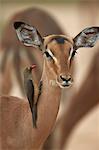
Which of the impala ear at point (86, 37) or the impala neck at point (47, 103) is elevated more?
the impala ear at point (86, 37)

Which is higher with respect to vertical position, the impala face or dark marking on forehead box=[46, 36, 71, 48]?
dark marking on forehead box=[46, 36, 71, 48]

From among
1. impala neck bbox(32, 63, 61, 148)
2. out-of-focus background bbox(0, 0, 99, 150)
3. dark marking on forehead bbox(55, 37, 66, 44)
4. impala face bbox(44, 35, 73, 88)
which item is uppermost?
dark marking on forehead bbox(55, 37, 66, 44)

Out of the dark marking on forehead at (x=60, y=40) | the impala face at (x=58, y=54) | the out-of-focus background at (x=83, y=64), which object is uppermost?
the dark marking on forehead at (x=60, y=40)

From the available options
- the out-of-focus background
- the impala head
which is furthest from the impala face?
the out-of-focus background

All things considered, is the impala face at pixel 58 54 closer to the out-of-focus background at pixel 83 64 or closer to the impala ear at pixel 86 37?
the impala ear at pixel 86 37

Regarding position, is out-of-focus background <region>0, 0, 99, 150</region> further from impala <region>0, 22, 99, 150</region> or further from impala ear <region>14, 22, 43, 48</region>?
impala ear <region>14, 22, 43, 48</region>

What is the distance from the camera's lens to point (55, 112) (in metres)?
1.53

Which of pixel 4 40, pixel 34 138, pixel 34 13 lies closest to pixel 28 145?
pixel 34 138

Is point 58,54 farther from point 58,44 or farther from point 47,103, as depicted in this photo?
point 47,103

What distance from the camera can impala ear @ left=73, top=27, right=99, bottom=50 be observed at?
1.48 m

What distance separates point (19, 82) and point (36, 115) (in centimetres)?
182

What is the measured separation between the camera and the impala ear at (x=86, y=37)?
1484 millimetres

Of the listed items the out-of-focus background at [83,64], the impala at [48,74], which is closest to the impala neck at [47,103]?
the impala at [48,74]

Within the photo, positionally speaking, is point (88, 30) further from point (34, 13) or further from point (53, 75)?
point (34, 13)
